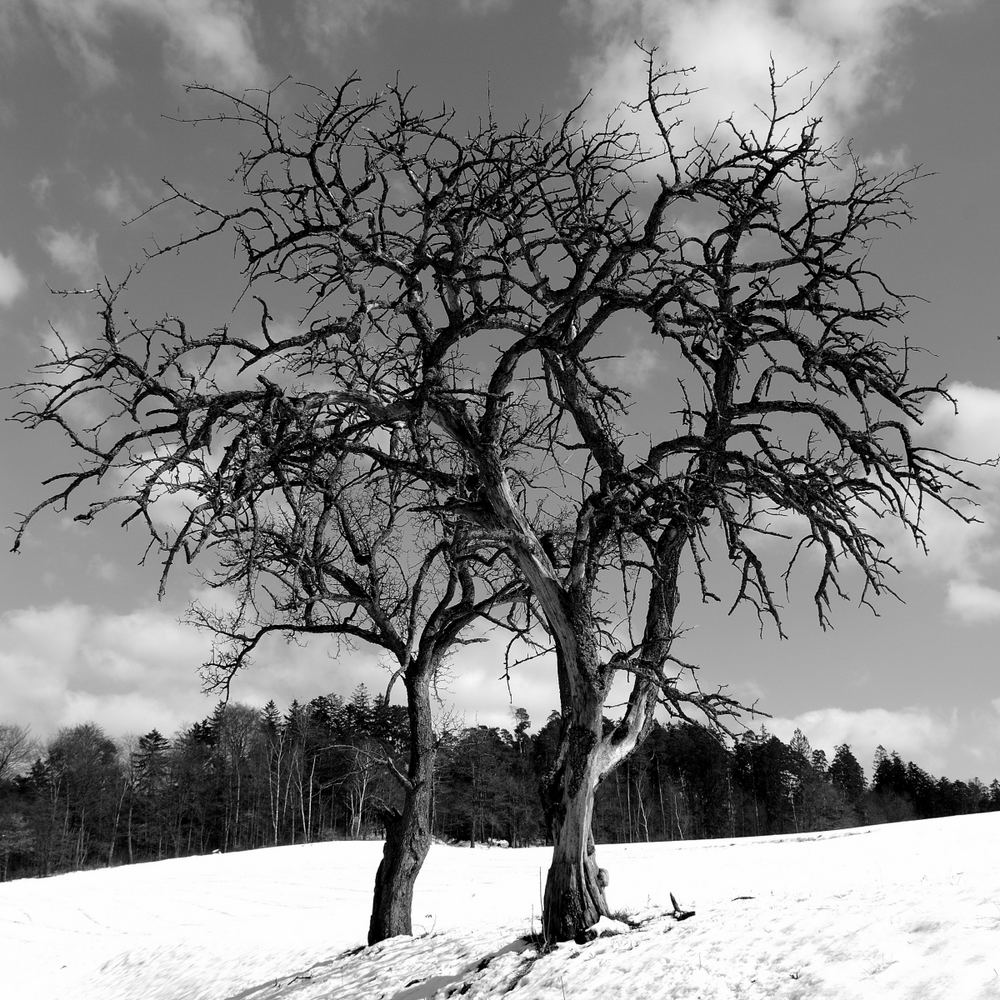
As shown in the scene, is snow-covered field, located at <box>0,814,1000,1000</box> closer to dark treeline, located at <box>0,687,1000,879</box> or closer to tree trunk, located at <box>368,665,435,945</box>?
tree trunk, located at <box>368,665,435,945</box>

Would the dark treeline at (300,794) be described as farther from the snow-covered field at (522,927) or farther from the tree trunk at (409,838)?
the tree trunk at (409,838)

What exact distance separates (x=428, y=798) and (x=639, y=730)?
4.73 metres

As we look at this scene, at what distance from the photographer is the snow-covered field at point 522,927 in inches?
246

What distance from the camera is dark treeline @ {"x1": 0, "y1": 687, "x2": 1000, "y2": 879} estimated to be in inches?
2557

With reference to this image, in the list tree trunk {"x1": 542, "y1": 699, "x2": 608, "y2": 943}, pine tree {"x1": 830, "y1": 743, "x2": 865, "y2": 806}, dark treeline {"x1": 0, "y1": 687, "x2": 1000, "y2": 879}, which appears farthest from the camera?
pine tree {"x1": 830, "y1": 743, "x2": 865, "y2": 806}

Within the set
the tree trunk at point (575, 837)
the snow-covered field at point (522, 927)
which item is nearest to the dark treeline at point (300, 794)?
the snow-covered field at point (522, 927)

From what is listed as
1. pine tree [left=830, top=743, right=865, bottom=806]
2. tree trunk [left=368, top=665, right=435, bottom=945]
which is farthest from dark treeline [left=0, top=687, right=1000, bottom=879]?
tree trunk [left=368, top=665, right=435, bottom=945]

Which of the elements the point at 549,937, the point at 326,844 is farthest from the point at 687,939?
the point at 326,844

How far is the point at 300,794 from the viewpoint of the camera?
6119 centimetres

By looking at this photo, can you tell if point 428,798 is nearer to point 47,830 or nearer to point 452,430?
point 452,430

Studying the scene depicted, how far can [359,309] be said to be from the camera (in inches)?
302

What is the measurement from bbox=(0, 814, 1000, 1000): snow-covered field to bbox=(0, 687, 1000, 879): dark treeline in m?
28.3

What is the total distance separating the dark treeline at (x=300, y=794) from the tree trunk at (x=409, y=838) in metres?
47.2

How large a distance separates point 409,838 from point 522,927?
89.9 inches
